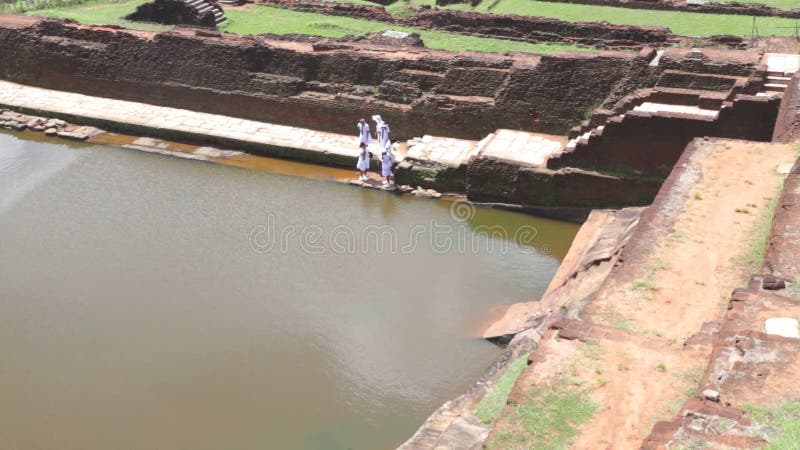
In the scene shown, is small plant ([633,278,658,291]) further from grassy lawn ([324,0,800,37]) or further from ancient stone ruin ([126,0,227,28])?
ancient stone ruin ([126,0,227,28])

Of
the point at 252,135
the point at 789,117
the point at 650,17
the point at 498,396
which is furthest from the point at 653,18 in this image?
the point at 498,396

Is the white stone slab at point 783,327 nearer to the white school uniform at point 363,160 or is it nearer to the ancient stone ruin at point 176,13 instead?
the white school uniform at point 363,160

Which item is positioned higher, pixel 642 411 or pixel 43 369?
pixel 642 411

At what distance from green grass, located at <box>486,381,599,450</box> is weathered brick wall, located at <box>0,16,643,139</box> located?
798 cm

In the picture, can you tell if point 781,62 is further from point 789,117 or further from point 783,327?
point 783,327

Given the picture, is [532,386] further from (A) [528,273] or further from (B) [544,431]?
(A) [528,273]

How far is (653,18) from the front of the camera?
1922cm

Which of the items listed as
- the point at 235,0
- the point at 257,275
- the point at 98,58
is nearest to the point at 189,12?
the point at 235,0

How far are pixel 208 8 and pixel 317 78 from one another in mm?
7534

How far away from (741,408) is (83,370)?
6.41m

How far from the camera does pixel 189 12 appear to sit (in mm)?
20234

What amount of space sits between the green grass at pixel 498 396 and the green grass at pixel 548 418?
553mm

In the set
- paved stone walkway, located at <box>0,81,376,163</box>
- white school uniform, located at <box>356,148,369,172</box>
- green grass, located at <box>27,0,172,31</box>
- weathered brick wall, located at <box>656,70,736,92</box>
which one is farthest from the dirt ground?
green grass, located at <box>27,0,172,31</box>

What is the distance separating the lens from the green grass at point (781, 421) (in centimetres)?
437
